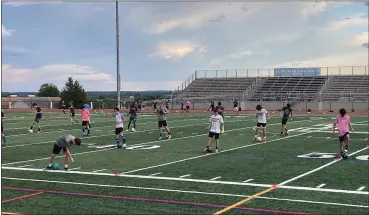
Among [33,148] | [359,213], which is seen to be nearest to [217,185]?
[359,213]

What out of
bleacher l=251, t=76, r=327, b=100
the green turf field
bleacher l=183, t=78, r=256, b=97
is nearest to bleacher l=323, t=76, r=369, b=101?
bleacher l=251, t=76, r=327, b=100

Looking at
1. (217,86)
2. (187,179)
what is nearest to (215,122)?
(187,179)

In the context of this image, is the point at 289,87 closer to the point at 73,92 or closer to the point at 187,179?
the point at 73,92

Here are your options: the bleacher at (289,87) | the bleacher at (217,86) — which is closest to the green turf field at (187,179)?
the bleacher at (289,87)

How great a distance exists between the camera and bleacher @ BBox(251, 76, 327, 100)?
60.8 meters

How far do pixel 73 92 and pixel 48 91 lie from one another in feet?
110

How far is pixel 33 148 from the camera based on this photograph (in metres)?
18.6

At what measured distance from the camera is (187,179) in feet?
38.5

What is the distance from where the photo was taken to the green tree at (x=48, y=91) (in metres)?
102

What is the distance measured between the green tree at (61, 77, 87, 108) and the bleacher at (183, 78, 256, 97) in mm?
15077

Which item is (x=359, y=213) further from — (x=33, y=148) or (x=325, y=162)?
(x=33, y=148)

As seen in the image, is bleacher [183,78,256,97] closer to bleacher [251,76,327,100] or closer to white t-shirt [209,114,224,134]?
bleacher [251,76,327,100]

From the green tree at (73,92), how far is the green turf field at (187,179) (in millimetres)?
52402

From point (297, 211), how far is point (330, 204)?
0.89 meters
